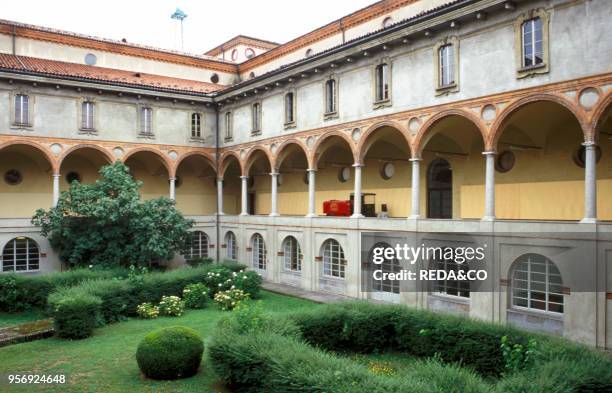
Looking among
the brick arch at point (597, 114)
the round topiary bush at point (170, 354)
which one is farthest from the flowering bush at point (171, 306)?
the brick arch at point (597, 114)

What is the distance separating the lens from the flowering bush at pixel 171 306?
56.0 ft

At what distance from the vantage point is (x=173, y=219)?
24.2 metres

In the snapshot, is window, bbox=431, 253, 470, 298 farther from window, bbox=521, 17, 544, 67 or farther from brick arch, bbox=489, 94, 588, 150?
window, bbox=521, 17, 544, 67

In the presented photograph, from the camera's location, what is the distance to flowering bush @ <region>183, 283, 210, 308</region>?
59.7 ft

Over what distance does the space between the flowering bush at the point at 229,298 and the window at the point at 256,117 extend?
10.3 meters

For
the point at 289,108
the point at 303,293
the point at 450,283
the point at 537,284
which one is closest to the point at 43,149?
the point at 289,108

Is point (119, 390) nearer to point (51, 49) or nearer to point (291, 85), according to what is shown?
point (291, 85)

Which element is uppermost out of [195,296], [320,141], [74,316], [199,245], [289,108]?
[289,108]

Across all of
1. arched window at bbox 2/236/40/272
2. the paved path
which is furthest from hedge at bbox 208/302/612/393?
arched window at bbox 2/236/40/272

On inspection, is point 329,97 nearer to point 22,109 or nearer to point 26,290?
point 26,290

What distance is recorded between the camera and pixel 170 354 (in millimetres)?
10305

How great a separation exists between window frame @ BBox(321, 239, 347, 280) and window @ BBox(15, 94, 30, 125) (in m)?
15.3

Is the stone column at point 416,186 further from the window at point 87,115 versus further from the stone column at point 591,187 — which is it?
the window at point 87,115

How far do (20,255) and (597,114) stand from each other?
25012mm
